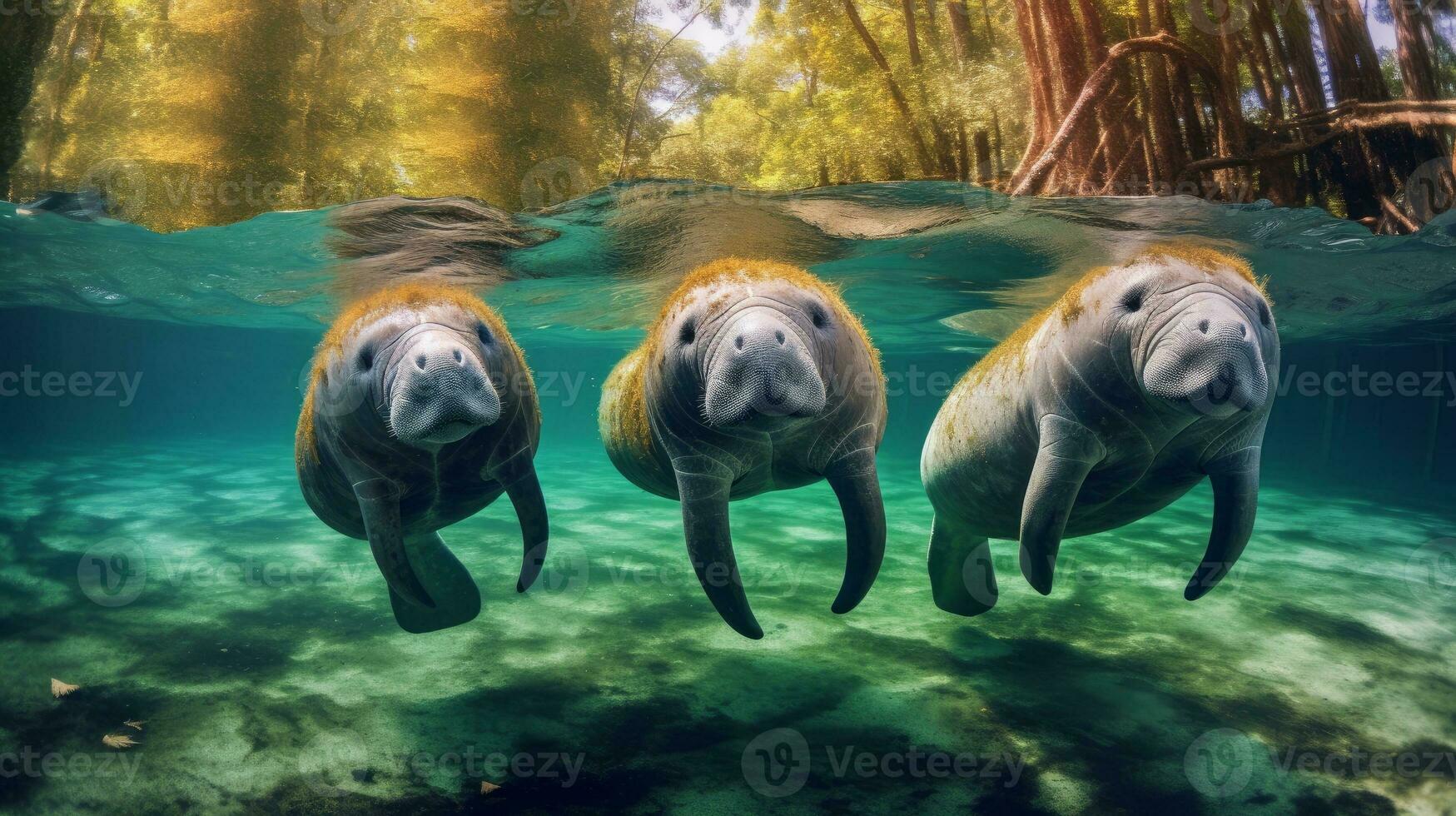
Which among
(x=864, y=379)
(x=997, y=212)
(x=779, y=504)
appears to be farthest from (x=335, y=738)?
(x=779, y=504)

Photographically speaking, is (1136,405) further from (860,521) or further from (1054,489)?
(860,521)

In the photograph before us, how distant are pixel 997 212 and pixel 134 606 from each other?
927 cm

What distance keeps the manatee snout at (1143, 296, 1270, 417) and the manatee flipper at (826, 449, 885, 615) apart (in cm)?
123

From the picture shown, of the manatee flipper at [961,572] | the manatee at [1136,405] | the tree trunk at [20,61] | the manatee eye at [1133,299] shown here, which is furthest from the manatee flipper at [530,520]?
the tree trunk at [20,61]

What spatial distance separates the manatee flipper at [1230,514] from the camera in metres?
3.25

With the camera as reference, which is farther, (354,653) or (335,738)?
(354,653)

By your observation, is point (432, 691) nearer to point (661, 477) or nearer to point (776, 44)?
point (661, 477)

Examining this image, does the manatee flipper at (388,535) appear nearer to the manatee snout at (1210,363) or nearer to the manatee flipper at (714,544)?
the manatee flipper at (714,544)

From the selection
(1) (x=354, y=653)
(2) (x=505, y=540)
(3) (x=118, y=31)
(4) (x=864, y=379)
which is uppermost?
(3) (x=118, y=31)

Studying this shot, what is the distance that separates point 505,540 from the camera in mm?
9766

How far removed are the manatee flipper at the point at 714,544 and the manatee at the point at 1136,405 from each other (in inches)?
52.9

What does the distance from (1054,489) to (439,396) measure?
109 inches

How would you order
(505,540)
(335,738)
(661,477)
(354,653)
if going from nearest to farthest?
(335,738) → (661,477) → (354,653) → (505,540)

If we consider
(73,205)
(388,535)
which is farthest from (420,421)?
(73,205)
